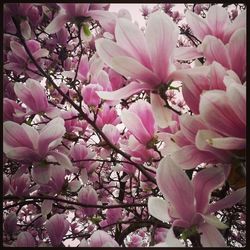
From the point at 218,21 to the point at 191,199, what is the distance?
0.97ft

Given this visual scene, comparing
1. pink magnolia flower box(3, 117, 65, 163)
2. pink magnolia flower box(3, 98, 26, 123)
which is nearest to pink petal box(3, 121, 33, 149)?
pink magnolia flower box(3, 117, 65, 163)

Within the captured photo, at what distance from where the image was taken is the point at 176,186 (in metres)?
0.41

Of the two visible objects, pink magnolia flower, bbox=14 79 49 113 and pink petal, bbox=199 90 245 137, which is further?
pink magnolia flower, bbox=14 79 49 113

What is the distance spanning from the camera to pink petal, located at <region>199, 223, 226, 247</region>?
430 mm

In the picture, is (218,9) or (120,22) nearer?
(120,22)

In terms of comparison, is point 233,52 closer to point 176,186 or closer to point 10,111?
point 176,186

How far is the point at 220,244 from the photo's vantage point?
0.43 metres

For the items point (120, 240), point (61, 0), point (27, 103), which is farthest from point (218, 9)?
point (120, 240)

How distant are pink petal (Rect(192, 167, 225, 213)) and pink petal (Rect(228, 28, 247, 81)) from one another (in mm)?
127

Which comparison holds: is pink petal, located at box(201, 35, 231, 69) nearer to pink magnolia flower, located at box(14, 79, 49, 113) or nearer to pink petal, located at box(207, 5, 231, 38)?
pink petal, located at box(207, 5, 231, 38)

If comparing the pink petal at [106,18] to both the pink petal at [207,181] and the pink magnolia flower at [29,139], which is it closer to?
the pink magnolia flower at [29,139]

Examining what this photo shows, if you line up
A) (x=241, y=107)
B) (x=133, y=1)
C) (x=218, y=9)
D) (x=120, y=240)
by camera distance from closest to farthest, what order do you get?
(x=241, y=107) → (x=218, y=9) → (x=133, y=1) → (x=120, y=240)

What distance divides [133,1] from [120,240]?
525mm

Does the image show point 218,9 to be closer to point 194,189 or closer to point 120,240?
point 194,189
